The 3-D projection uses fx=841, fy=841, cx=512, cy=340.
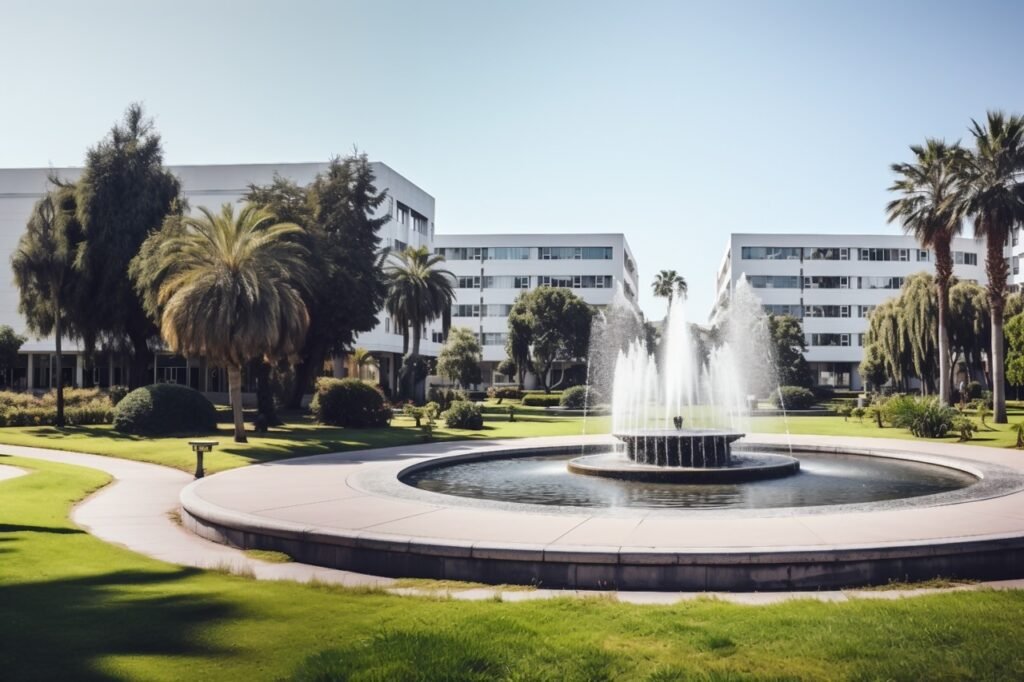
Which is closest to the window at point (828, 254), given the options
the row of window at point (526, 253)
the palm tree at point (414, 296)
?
the row of window at point (526, 253)

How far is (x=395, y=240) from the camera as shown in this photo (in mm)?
71188

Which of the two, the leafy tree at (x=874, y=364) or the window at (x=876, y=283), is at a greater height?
the window at (x=876, y=283)

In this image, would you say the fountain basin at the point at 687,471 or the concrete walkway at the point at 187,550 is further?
the fountain basin at the point at 687,471

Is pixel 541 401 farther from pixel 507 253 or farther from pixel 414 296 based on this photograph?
pixel 507 253

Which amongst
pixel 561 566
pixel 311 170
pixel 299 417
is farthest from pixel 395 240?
pixel 561 566

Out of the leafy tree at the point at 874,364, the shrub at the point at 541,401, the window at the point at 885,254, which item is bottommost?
the shrub at the point at 541,401

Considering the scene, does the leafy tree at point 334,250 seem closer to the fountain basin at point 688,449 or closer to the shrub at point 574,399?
the shrub at point 574,399

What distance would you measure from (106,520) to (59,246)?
31.3 meters

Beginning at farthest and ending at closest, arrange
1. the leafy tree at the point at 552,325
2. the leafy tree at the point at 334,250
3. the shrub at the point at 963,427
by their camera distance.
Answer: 1. the leafy tree at the point at 552,325
2. the leafy tree at the point at 334,250
3. the shrub at the point at 963,427

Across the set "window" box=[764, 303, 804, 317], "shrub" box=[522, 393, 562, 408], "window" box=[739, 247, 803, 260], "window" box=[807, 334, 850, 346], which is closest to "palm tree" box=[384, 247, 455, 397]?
"shrub" box=[522, 393, 562, 408]

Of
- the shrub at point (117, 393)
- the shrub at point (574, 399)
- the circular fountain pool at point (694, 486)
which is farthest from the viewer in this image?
the shrub at point (574, 399)

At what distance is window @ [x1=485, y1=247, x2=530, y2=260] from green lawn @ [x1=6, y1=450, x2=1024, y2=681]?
91.6 meters

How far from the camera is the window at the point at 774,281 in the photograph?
95125mm

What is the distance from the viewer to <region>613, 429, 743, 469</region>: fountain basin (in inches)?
773
